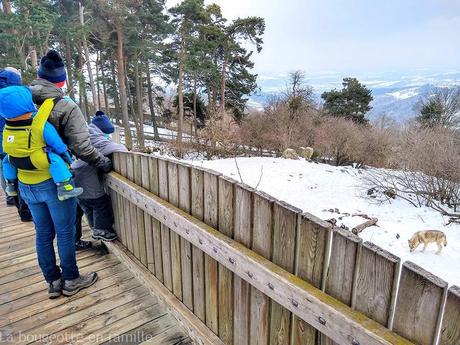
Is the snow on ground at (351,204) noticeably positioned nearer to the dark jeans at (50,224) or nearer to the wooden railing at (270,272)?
the wooden railing at (270,272)

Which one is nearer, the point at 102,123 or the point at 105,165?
the point at 105,165

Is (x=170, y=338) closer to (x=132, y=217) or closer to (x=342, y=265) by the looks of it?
(x=132, y=217)

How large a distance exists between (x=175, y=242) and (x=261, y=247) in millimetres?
827

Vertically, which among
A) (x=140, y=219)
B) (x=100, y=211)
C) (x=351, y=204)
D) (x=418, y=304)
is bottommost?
(x=351, y=204)

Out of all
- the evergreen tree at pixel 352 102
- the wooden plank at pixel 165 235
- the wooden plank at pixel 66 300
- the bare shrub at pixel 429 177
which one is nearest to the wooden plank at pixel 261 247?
the wooden plank at pixel 165 235

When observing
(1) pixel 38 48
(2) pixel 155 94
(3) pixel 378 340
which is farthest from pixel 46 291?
(2) pixel 155 94

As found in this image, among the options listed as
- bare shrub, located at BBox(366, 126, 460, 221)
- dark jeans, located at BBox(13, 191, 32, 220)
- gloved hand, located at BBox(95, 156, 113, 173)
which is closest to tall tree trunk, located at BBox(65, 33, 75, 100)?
dark jeans, located at BBox(13, 191, 32, 220)

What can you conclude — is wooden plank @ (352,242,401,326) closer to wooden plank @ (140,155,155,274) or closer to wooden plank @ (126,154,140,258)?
wooden plank @ (140,155,155,274)

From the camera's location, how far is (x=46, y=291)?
97.3 inches

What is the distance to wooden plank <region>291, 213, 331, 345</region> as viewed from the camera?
1259 mm

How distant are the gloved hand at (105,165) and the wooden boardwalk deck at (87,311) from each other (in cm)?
86

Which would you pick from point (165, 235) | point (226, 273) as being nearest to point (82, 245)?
point (165, 235)

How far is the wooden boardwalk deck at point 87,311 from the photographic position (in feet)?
6.66

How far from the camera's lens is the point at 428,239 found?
23.7ft
